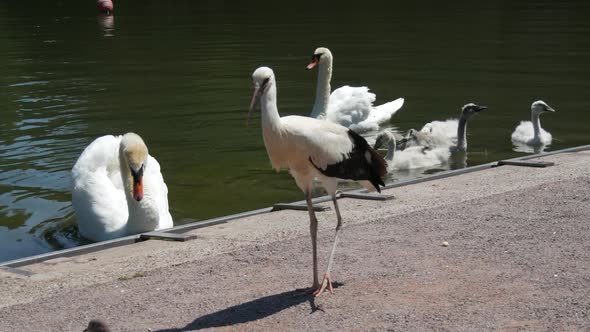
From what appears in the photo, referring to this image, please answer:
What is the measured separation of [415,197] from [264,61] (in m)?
13.6

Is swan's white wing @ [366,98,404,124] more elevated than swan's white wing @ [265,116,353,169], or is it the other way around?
swan's white wing @ [265,116,353,169]

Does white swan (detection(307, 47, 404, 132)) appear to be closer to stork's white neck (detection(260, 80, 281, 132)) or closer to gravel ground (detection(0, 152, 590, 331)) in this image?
gravel ground (detection(0, 152, 590, 331))

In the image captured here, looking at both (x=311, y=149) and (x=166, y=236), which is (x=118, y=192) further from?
(x=311, y=149)

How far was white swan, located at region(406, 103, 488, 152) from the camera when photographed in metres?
13.2

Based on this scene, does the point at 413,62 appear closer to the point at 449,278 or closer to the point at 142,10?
the point at 449,278

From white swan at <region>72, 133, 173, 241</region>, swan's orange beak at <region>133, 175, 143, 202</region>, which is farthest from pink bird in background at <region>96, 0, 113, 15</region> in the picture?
swan's orange beak at <region>133, 175, 143, 202</region>

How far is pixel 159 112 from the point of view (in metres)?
16.4

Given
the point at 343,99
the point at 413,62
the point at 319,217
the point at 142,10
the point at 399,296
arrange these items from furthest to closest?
1. the point at 142,10
2. the point at 413,62
3. the point at 343,99
4. the point at 319,217
5. the point at 399,296

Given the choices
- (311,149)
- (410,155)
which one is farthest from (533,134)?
(311,149)

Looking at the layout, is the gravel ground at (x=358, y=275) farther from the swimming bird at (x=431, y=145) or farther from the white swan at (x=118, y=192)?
the swimming bird at (x=431, y=145)

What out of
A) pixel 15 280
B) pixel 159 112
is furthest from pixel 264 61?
pixel 15 280

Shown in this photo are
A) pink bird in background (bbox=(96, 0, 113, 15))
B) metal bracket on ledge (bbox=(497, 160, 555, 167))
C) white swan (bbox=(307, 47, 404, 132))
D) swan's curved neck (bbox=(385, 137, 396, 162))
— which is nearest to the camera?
metal bracket on ledge (bbox=(497, 160, 555, 167))

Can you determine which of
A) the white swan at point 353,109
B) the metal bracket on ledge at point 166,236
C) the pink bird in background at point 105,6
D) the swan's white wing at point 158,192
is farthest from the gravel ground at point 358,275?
the pink bird in background at point 105,6

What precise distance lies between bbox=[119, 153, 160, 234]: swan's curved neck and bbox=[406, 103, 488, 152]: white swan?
5077mm
